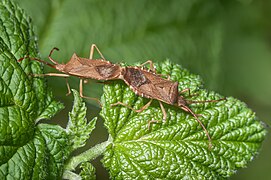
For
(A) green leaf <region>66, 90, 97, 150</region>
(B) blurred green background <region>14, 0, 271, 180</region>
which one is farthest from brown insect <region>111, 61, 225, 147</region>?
(B) blurred green background <region>14, 0, 271, 180</region>

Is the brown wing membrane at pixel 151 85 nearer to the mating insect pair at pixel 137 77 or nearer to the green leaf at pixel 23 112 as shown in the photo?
the mating insect pair at pixel 137 77

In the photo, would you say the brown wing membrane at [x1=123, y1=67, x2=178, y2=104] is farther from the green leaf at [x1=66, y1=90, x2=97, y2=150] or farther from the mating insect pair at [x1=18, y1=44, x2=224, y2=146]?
the green leaf at [x1=66, y1=90, x2=97, y2=150]

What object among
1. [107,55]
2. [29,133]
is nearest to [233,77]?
[107,55]

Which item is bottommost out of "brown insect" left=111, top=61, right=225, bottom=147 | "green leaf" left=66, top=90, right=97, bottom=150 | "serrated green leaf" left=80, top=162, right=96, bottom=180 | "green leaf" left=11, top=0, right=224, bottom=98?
"serrated green leaf" left=80, top=162, right=96, bottom=180

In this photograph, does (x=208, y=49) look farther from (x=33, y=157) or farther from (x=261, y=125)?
(x=33, y=157)

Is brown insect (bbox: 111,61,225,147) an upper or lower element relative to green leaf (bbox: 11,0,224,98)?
lower

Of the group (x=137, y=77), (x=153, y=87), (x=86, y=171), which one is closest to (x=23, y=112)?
(x=86, y=171)
